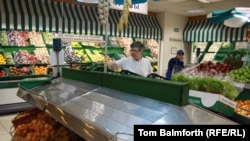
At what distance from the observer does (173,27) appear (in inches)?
374

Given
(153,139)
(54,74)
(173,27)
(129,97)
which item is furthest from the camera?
(173,27)

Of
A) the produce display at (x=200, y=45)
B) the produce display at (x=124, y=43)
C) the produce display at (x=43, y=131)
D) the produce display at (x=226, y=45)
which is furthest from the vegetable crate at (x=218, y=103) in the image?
the produce display at (x=200, y=45)

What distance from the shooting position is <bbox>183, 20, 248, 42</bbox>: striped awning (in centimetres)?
853

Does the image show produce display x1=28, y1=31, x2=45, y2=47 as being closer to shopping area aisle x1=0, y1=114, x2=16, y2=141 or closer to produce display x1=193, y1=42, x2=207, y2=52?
shopping area aisle x1=0, y1=114, x2=16, y2=141

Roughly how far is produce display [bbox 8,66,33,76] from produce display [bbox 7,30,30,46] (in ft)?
2.10

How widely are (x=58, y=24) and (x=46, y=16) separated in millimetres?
385

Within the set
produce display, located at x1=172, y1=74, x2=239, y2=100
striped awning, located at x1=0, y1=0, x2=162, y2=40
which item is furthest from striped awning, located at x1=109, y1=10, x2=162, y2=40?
produce display, located at x1=172, y1=74, x2=239, y2=100

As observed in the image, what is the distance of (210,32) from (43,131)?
326 inches

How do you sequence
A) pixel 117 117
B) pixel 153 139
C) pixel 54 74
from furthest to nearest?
pixel 54 74 < pixel 117 117 < pixel 153 139

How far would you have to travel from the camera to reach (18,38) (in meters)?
5.97

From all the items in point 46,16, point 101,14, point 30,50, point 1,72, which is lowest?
point 1,72

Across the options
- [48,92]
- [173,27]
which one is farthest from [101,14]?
[173,27]

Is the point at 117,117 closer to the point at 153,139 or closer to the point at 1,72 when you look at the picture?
the point at 153,139

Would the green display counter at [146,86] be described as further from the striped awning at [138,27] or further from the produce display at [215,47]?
the produce display at [215,47]
